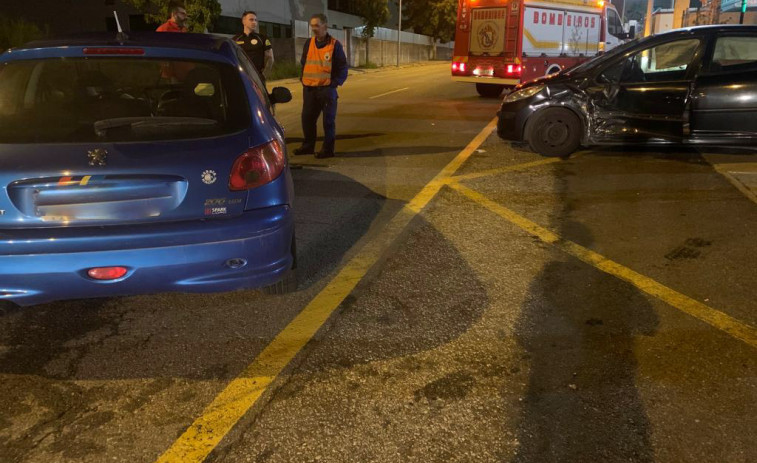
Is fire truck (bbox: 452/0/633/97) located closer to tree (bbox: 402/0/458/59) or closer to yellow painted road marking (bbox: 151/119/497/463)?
yellow painted road marking (bbox: 151/119/497/463)

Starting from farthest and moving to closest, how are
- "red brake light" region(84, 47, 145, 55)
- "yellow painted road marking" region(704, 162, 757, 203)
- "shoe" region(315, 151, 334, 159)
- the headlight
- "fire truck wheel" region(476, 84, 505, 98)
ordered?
"fire truck wheel" region(476, 84, 505, 98) < "shoe" region(315, 151, 334, 159) < the headlight < "yellow painted road marking" region(704, 162, 757, 203) < "red brake light" region(84, 47, 145, 55)

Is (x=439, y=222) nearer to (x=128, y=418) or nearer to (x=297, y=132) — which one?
(x=128, y=418)

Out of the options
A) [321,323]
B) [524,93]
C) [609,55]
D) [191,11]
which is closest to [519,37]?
[524,93]

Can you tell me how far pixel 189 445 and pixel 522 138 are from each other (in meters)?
6.94

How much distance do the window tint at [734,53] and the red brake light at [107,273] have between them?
7284mm

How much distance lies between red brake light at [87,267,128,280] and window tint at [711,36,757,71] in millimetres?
7284

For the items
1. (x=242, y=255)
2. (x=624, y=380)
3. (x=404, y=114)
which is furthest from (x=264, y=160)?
(x=404, y=114)

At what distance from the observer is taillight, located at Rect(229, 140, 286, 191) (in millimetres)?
3211

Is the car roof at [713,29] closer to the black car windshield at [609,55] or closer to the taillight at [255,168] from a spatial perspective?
the black car windshield at [609,55]

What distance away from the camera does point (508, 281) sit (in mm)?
4188

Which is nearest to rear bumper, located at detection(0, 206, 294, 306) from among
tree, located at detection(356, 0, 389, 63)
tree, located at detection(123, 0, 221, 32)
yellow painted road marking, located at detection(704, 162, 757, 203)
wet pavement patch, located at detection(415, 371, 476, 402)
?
wet pavement patch, located at detection(415, 371, 476, 402)

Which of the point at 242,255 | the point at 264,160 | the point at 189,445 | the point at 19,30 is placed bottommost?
the point at 189,445

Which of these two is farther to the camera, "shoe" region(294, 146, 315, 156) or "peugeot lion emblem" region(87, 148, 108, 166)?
"shoe" region(294, 146, 315, 156)

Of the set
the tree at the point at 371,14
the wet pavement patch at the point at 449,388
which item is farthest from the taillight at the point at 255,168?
the tree at the point at 371,14
